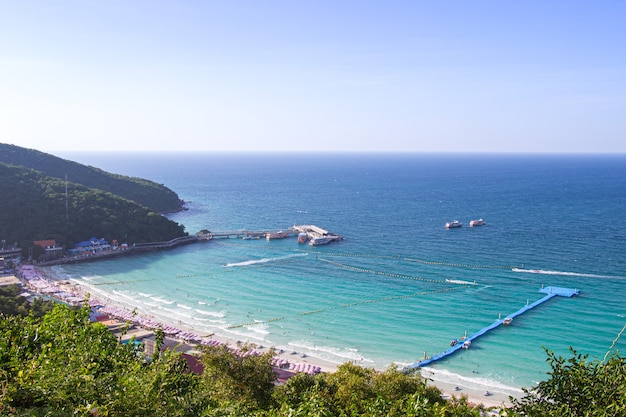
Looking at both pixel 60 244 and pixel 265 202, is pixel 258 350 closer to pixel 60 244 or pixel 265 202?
pixel 60 244

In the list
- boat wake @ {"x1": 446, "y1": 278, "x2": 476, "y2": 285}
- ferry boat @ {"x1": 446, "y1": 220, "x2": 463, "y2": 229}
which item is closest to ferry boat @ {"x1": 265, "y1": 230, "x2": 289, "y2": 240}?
ferry boat @ {"x1": 446, "y1": 220, "x2": 463, "y2": 229}

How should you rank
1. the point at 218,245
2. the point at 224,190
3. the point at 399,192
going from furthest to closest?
1. the point at 224,190
2. the point at 399,192
3. the point at 218,245

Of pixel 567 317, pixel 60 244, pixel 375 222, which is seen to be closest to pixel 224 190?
pixel 375 222

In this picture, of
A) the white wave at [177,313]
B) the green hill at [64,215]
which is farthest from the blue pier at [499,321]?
the green hill at [64,215]

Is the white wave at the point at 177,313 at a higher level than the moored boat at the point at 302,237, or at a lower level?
lower

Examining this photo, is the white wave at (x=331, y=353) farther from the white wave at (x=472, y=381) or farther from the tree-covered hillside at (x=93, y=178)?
the tree-covered hillside at (x=93, y=178)

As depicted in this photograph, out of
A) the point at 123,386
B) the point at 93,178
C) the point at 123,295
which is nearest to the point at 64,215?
the point at 123,295

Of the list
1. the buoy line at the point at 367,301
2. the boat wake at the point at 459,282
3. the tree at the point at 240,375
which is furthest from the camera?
the boat wake at the point at 459,282

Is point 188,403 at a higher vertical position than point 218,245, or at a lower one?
higher
